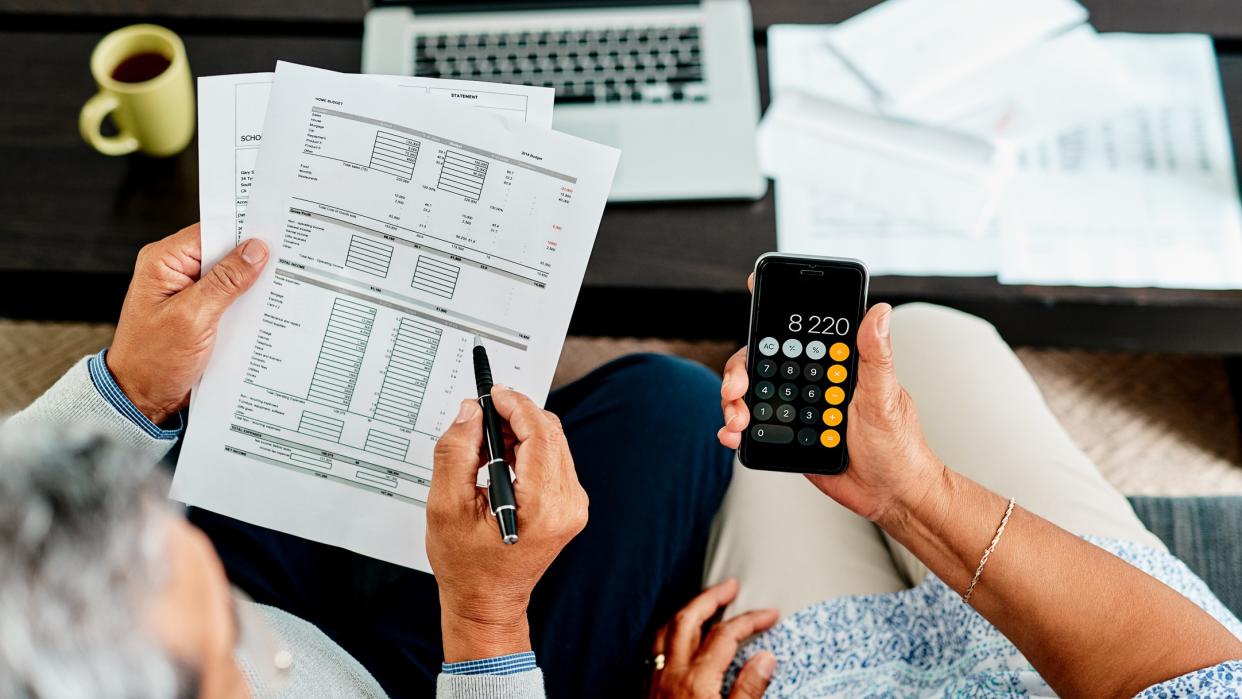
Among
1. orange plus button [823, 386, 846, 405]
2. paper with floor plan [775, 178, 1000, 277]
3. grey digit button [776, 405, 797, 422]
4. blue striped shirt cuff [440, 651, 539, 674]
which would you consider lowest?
blue striped shirt cuff [440, 651, 539, 674]

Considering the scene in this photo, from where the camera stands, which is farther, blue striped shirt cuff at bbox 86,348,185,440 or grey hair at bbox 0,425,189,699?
blue striped shirt cuff at bbox 86,348,185,440

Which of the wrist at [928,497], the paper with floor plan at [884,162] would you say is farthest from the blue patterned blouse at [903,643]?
the paper with floor plan at [884,162]

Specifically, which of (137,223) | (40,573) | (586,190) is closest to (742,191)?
(586,190)

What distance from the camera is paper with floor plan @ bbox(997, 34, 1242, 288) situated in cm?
94

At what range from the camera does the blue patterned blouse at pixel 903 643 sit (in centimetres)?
78

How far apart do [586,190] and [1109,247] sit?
1.92 feet

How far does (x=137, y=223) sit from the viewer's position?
959 mm

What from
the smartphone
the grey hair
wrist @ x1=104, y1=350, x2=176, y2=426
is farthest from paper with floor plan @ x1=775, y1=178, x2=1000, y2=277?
the grey hair

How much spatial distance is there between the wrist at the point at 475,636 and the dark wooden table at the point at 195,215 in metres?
0.39

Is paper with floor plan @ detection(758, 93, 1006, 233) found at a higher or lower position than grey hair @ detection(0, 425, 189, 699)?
higher

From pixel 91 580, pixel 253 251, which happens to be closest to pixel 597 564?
pixel 253 251

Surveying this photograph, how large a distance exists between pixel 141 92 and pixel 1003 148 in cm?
85

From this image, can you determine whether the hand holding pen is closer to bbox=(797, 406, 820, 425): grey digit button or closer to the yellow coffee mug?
bbox=(797, 406, 820, 425): grey digit button

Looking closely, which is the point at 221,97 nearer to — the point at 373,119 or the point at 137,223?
the point at 373,119
